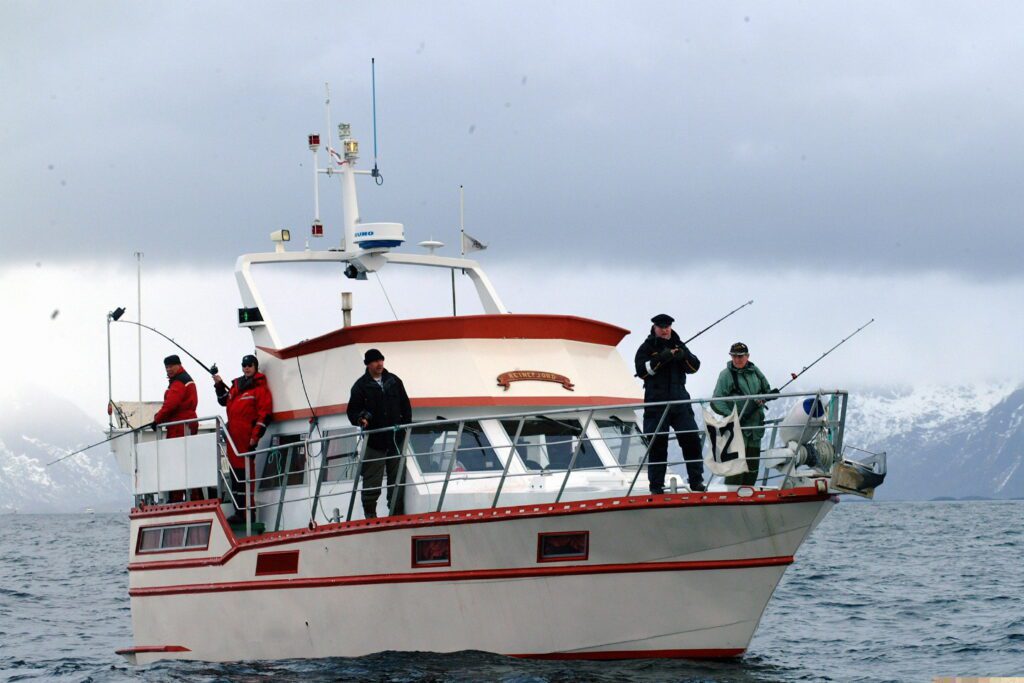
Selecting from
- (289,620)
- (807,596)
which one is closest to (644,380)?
(289,620)

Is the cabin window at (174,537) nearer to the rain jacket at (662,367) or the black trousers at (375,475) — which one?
the black trousers at (375,475)

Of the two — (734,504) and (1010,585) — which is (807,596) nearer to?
(1010,585)

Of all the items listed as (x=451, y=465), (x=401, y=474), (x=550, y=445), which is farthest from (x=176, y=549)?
(x=550, y=445)

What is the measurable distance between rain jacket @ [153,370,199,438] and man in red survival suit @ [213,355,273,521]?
0.70 m

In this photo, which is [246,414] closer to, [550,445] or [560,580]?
[550,445]

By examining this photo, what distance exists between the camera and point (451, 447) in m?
15.5

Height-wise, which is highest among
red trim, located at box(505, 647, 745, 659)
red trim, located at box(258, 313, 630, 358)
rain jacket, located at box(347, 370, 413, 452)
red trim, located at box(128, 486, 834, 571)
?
red trim, located at box(258, 313, 630, 358)

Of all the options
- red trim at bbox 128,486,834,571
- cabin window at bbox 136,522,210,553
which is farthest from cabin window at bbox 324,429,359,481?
cabin window at bbox 136,522,210,553

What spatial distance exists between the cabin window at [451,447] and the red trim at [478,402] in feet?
0.74

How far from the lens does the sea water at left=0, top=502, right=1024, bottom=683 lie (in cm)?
1408

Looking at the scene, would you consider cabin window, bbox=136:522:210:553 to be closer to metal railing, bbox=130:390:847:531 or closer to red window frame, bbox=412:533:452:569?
metal railing, bbox=130:390:847:531

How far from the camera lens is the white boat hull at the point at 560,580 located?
13578 mm

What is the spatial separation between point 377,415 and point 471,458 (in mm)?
1119

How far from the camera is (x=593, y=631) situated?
14.0 m
